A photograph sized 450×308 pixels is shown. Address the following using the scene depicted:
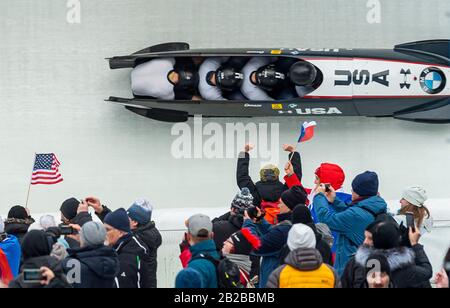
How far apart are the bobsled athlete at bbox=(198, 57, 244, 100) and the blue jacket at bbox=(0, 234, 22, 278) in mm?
3536

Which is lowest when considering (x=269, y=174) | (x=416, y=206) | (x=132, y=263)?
(x=132, y=263)

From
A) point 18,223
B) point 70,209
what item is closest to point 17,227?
point 18,223

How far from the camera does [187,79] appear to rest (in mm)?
9352

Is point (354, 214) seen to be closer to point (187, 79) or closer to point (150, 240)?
point (150, 240)

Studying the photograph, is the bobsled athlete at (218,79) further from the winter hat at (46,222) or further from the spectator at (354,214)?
the spectator at (354,214)

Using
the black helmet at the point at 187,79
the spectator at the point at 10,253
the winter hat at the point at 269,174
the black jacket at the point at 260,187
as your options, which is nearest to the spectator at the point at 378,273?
the black jacket at the point at 260,187

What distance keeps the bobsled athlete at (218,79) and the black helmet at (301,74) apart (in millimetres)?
589

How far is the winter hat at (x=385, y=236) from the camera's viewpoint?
5.07m

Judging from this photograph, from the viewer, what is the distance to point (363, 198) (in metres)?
6.18

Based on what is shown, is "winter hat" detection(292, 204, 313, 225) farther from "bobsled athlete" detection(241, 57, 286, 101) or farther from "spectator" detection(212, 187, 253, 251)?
"bobsled athlete" detection(241, 57, 286, 101)

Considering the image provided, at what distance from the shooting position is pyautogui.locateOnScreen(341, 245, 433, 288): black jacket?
5.01 metres

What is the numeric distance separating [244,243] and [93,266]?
1.09 metres

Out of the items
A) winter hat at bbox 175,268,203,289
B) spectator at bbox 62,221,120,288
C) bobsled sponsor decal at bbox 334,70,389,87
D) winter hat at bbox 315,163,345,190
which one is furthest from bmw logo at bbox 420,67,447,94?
winter hat at bbox 175,268,203,289

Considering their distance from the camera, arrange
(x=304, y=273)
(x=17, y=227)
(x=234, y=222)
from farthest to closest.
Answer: (x=17, y=227) → (x=234, y=222) → (x=304, y=273)
